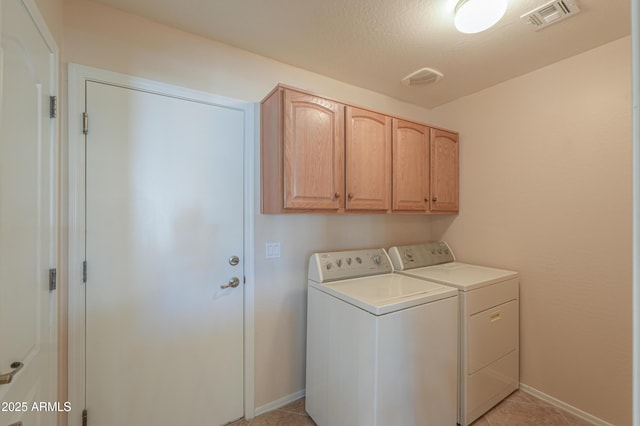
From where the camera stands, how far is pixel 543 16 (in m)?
1.48

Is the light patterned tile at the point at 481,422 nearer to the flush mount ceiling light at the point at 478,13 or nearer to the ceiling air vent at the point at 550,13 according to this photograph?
the flush mount ceiling light at the point at 478,13

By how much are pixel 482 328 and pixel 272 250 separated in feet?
5.06

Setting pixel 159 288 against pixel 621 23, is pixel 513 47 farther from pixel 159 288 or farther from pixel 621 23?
pixel 159 288

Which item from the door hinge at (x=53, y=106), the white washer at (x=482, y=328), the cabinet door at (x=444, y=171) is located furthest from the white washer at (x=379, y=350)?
the door hinge at (x=53, y=106)

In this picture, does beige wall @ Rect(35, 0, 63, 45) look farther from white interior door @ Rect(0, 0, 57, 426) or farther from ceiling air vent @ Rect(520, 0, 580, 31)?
ceiling air vent @ Rect(520, 0, 580, 31)

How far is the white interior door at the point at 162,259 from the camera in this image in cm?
141

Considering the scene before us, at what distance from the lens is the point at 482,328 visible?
1.80 meters

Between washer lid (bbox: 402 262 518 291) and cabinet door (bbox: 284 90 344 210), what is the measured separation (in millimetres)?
889

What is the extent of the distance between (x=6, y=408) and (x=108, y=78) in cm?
146

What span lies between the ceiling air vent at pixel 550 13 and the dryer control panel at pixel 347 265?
172cm

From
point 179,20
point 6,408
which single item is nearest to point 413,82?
point 179,20

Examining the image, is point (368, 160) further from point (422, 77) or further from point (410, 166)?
point (422, 77)

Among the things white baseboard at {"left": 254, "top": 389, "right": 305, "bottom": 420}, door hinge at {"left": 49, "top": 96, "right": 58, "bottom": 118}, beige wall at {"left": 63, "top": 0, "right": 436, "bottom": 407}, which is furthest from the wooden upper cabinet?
white baseboard at {"left": 254, "top": 389, "right": 305, "bottom": 420}

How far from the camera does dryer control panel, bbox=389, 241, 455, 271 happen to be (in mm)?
2223
